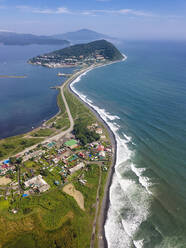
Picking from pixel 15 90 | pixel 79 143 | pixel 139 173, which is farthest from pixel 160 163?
pixel 15 90

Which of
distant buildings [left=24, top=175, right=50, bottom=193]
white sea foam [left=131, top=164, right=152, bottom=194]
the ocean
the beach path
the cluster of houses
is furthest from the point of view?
the cluster of houses

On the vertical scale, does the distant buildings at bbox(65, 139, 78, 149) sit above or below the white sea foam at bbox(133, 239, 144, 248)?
above

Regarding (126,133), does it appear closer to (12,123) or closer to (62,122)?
(62,122)

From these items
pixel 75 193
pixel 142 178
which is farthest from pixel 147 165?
pixel 75 193

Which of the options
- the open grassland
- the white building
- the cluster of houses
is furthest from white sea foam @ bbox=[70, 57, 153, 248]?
the white building

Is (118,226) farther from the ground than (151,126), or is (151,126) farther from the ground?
(151,126)

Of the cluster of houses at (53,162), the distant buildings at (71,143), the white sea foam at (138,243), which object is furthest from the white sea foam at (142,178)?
the distant buildings at (71,143)

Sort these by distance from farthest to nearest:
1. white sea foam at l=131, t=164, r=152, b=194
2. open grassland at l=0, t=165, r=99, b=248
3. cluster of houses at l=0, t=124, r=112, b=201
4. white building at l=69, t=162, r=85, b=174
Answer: white building at l=69, t=162, r=85, b=174 < cluster of houses at l=0, t=124, r=112, b=201 < white sea foam at l=131, t=164, r=152, b=194 < open grassland at l=0, t=165, r=99, b=248

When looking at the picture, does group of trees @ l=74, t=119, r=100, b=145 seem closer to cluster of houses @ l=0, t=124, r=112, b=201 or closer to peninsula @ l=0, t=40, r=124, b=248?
peninsula @ l=0, t=40, r=124, b=248

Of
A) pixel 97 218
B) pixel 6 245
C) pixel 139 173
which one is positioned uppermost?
pixel 139 173
